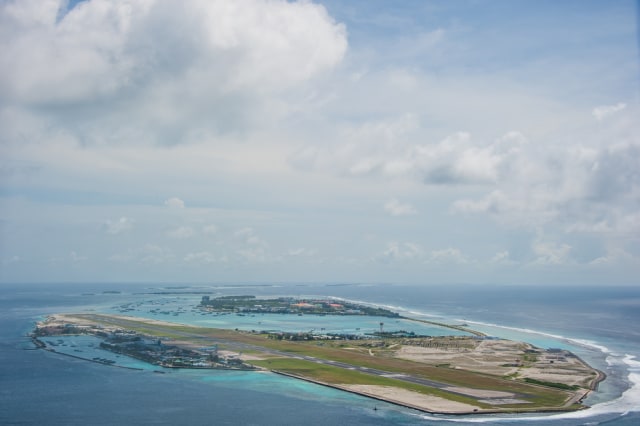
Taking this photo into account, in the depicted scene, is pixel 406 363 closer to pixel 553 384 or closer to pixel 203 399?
pixel 553 384

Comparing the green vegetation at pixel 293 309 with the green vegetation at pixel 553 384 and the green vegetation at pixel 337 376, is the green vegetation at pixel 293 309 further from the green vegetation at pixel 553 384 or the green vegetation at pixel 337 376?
the green vegetation at pixel 553 384

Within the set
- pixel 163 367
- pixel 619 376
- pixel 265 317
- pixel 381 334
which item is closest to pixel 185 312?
pixel 265 317

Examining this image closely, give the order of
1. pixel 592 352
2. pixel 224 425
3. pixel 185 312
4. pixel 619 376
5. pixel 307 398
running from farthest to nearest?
pixel 185 312 → pixel 592 352 → pixel 619 376 → pixel 307 398 → pixel 224 425

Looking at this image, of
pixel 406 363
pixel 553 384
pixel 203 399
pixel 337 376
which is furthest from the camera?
pixel 406 363

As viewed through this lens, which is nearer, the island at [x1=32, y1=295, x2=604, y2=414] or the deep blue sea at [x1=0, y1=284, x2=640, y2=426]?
the deep blue sea at [x1=0, y1=284, x2=640, y2=426]

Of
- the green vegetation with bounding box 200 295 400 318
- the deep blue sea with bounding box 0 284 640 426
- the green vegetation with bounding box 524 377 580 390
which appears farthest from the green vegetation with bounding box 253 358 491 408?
the green vegetation with bounding box 200 295 400 318

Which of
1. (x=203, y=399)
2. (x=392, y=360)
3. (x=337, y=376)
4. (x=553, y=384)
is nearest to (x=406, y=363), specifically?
(x=392, y=360)

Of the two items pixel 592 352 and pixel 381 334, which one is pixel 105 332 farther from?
pixel 592 352

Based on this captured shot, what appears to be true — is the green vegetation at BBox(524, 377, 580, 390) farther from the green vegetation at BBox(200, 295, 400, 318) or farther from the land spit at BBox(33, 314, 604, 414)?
the green vegetation at BBox(200, 295, 400, 318)
